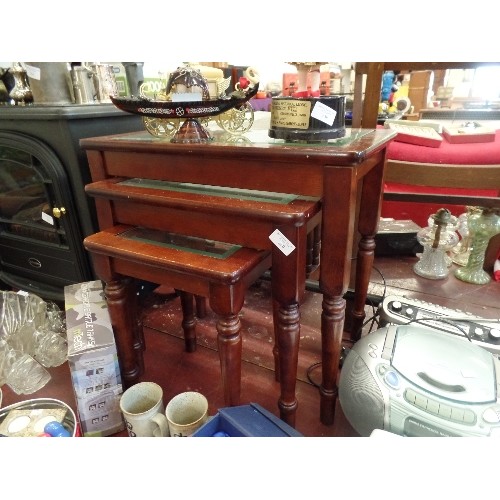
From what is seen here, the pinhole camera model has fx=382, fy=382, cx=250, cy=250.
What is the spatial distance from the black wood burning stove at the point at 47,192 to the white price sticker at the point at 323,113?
70 cm

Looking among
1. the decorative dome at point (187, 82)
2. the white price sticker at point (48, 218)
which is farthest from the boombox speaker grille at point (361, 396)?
the white price sticker at point (48, 218)

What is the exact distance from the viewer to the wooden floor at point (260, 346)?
1.08 m

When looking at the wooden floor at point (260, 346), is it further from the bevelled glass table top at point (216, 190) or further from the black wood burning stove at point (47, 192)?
the bevelled glass table top at point (216, 190)

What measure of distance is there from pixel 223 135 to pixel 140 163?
0.22 m

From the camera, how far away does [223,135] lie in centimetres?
96

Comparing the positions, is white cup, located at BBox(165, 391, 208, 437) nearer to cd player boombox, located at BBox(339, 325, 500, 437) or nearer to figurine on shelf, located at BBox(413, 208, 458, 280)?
cd player boombox, located at BBox(339, 325, 500, 437)

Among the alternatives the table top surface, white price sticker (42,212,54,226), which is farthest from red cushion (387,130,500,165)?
white price sticker (42,212,54,226)

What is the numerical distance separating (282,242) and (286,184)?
0.12 meters

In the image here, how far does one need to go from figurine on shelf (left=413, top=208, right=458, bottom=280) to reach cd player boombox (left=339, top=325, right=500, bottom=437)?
0.71 metres

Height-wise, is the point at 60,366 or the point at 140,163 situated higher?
the point at 140,163

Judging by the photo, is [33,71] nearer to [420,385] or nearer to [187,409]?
[187,409]

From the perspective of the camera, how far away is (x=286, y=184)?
751 mm

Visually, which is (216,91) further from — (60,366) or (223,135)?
(60,366)
